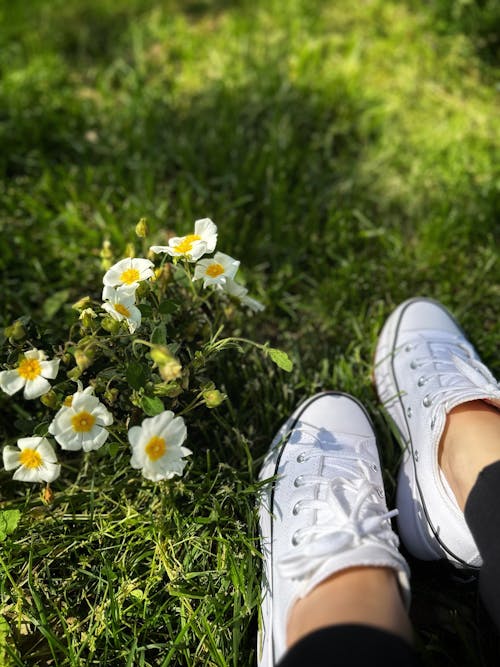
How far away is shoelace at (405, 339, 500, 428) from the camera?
137cm

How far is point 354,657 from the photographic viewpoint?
89 centimetres

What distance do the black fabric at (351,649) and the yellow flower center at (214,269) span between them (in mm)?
703

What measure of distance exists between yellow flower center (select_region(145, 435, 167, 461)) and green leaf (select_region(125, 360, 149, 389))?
11 centimetres

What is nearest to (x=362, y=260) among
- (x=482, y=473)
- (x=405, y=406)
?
→ (x=405, y=406)

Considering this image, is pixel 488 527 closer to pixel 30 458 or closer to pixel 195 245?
pixel 195 245

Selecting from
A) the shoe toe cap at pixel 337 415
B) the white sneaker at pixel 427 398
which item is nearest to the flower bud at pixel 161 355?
the shoe toe cap at pixel 337 415

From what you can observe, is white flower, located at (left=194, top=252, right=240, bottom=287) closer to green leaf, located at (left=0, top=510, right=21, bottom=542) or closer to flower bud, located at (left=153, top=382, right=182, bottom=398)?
flower bud, located at (left=153, top=382, right=182, bottom=398)

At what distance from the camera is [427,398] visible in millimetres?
1448

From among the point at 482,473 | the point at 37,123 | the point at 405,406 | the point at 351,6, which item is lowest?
the point at 405,406

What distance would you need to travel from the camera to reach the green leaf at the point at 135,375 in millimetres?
1074

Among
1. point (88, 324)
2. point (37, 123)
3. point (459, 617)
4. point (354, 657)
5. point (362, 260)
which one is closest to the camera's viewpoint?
point (354, 657)

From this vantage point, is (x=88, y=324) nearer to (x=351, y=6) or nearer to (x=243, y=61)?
(x=243, y=61)

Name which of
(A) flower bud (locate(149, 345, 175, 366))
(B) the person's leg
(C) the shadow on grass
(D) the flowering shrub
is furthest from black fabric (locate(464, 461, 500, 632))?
(C) the shadow on grass

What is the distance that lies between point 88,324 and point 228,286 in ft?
1.13
